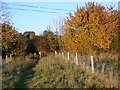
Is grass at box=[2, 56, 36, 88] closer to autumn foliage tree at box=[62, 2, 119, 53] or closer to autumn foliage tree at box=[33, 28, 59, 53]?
autumn foliage tree at box=[62, 2, 119, 53]

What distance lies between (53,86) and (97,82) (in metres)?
1.69

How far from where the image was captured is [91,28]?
2334 cm

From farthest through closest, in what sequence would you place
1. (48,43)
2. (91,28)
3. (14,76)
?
(48,43) < (91,28) < (14,76)

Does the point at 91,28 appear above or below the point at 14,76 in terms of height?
above

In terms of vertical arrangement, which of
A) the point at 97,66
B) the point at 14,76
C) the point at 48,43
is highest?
the point at 48,43

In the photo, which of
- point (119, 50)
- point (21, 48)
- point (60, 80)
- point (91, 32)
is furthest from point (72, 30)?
point (60, 80)

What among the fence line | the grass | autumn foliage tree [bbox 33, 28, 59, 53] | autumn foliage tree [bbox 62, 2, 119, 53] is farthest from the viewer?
autumn foliage tree [bbox 33, 28, 59, 53]

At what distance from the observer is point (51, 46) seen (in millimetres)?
42656

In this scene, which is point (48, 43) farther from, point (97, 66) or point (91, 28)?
point (97, 66)

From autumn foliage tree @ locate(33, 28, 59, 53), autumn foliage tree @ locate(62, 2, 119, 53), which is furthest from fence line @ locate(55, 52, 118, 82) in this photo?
autumn foliage tree @ locate(33, 28, 59, 53)

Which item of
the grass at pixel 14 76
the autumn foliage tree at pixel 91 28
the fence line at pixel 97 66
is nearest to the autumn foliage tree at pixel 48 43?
the autumn foliage tree at pixel 91 28

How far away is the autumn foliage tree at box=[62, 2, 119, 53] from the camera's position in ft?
70.1

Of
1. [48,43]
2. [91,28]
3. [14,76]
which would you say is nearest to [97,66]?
[14,76]

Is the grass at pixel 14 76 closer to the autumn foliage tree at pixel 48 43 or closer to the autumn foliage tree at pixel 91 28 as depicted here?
the autumn foliage tree at pixel 91 28
